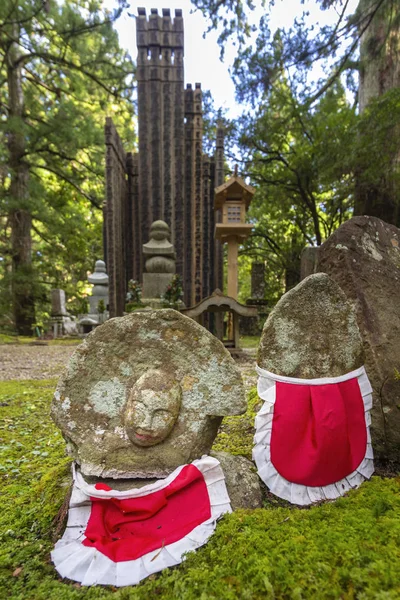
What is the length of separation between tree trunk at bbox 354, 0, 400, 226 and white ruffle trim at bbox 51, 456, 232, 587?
6.18 meters

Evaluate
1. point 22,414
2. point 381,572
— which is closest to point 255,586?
point 381,572

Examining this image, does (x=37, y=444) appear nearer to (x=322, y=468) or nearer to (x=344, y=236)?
(x=322, y=468)

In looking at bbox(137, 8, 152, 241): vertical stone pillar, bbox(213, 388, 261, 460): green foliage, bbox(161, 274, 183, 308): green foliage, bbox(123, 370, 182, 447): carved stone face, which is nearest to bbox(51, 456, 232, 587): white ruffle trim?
bbox(123, 370, 182, 447): carved stone face

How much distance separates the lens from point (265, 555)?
126 centimetres

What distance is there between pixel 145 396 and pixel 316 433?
0.85 meters

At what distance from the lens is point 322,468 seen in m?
1.63

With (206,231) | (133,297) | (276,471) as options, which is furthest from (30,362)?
(276,471)

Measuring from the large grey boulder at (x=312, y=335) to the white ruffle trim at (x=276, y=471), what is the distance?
0.04 metres

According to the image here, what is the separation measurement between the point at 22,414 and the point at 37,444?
0.82 metres

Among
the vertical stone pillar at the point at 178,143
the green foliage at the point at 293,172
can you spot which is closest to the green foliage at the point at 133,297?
the vertical stone pillar at the point at 178,143

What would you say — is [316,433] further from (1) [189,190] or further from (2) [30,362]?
(1) [189,190]

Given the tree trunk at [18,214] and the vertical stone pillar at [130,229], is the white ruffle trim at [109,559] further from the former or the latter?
the tree trunk at [18,214]

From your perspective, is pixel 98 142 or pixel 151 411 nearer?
pixel 151 411

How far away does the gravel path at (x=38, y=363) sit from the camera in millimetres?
4980
